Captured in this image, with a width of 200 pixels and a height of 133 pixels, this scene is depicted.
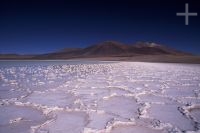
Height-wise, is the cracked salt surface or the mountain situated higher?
the mountain

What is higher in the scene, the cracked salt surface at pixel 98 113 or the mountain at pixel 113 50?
the mountain at pixel 113 50

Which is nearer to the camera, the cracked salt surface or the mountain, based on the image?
the cracked salt surface

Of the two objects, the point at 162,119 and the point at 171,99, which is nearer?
the point at 162,119

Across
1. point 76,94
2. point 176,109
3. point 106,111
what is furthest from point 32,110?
point 176,109

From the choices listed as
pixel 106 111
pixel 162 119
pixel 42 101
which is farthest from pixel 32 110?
pixel 162 119

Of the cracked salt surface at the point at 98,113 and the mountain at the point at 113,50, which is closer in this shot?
the cracked salt surface at the point at 98,113

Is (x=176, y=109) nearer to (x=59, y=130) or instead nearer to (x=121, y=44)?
(x=59, y=130)

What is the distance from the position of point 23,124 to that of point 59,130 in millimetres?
527

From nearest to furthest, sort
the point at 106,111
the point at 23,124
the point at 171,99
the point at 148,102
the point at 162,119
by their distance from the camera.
→ the point at 23,124
the point at 162,119
the point at 106,111
the point at 148,102
the point at 171,99

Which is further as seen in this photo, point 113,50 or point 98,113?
point 113,50

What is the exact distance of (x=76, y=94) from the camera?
5.16 m

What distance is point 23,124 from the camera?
10.2ft

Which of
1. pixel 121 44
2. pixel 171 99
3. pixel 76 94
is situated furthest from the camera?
pixel 121 44

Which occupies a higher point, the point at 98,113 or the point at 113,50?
the point at 113,50
